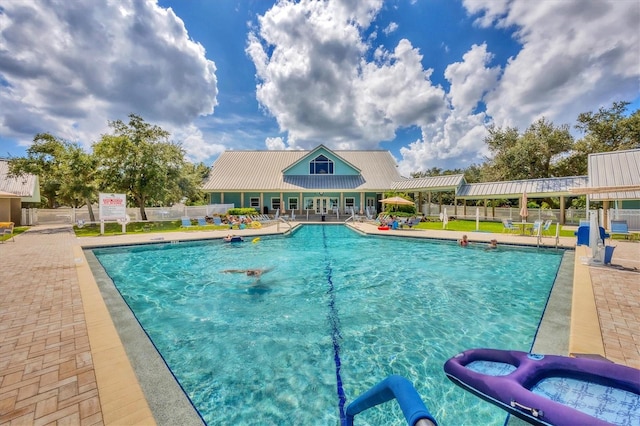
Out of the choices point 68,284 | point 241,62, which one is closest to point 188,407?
point 68,284

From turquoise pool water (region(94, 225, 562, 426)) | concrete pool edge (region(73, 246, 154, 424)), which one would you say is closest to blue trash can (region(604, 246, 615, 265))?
turquoise pool water (region(94, 225, 562, 426))

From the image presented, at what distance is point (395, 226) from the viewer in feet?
59.6

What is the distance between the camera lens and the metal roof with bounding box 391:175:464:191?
23.7 metres

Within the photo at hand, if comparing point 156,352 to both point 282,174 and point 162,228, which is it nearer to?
point 162,228

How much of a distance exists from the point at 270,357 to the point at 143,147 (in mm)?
21252

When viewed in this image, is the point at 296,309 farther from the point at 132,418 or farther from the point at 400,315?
the point at 132,418

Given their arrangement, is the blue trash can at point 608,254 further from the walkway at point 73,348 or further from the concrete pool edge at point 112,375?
the concrete pool edge at point 112,375

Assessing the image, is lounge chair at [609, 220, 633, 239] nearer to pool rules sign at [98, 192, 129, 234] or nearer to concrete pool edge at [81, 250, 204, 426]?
concrete pool edge at [81, 250, 204, 426]

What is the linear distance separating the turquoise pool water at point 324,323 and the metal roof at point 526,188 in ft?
36.7

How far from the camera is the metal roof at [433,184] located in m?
23.7

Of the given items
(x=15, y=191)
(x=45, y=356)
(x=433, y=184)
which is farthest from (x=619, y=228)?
(x=15, y=191)

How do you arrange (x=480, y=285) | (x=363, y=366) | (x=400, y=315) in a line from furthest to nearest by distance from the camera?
(x=480, y=285)
(x=400, y=315)
(x=363, y=366)

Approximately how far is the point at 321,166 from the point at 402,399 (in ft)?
93.4

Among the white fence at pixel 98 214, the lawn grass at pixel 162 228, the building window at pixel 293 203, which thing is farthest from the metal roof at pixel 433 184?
the white fence at pixel 98 214
